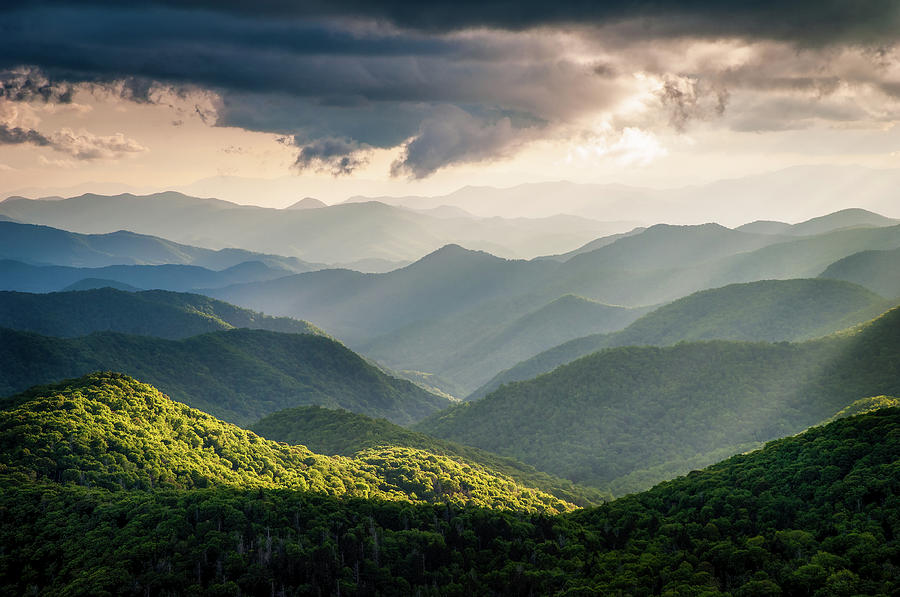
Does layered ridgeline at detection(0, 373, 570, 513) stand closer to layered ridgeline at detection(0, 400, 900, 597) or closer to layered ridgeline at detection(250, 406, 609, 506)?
layered ridgeline at detection(0, 400, 900, 597)

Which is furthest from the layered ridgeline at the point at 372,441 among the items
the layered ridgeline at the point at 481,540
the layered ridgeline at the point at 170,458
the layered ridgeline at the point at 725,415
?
the layered ridgeline at the point at 481,540

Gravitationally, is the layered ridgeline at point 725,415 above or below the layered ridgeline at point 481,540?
above

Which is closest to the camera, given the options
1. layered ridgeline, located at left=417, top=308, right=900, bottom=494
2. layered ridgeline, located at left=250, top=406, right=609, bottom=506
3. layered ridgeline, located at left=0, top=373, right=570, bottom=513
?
layered ridgeline, located at left=0, top=373, right=570, bottom=513

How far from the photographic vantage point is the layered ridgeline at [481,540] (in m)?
58.4

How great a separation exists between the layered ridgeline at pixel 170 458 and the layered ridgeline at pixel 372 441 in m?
15.8

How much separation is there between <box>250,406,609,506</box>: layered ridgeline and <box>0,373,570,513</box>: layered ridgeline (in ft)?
51.8

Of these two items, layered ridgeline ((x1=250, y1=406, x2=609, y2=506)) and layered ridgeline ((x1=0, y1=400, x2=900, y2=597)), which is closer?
layered ridgeline ((x1=0, y1=400, x2=900, y2=597))

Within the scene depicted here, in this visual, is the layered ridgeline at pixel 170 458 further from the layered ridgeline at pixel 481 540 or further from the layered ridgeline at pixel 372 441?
the layered ridgeline at pixel 372 441

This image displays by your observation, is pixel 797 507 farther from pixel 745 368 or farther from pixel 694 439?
pixel 745 368

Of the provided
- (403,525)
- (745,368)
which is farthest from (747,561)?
(745,368)

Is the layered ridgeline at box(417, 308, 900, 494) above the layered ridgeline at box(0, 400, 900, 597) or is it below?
above

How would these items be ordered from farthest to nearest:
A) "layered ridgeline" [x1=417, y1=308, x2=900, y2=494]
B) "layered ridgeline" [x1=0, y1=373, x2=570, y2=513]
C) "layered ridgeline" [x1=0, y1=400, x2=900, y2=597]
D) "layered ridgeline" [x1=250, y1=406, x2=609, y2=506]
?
"layered ridgeline" [x1=417, y1=308, x2=900, y2=494], "layered ridgeline" [x1=250, y1=406, x2=609, y2=506], "layered ridgeline" [x1=0, y1=373, x2=570, y2=513], "layered ridgeline" [x1=0, y1=400, x2=900, y2=597]

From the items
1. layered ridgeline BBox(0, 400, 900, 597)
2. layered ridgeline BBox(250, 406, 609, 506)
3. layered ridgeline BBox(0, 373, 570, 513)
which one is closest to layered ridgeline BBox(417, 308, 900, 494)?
layered ridgeline BBox(250, 406, 609, 506)

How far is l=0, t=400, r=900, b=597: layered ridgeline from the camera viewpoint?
58406 mm
